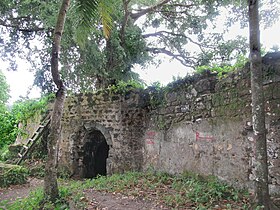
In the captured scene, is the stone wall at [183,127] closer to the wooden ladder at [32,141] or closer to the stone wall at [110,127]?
the stone wall at [110,127]

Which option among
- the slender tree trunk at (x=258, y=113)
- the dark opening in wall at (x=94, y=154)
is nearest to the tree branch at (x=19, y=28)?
the dark opening in wall at (x=94, y=154)

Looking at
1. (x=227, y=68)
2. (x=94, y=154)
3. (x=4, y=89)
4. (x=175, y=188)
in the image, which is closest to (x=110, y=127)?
(x=94, y=154)

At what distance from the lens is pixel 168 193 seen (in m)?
5.54

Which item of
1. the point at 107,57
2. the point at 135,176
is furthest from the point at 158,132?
the point at 107,57

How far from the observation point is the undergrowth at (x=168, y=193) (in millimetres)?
4664

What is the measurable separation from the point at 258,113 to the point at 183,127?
3.40m

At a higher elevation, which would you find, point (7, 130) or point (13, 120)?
point (13, 120)

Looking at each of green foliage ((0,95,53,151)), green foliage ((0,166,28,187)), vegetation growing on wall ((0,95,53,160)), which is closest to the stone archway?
green foliage ((0,166,28,187))

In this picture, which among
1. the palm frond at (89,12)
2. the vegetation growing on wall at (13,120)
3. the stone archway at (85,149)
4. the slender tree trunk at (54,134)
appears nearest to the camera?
the slender tree trunk at (54,134)

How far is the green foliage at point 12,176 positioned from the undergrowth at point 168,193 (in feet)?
7.07

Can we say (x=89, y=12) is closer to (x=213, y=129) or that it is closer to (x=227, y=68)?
(x=227, y=68)

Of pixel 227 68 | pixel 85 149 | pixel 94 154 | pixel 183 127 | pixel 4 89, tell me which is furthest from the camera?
pixel 4 89

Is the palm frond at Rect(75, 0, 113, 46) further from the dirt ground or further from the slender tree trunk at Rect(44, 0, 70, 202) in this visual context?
the dirt ground

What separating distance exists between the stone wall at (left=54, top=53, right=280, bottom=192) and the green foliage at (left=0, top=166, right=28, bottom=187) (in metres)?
1.51
